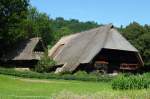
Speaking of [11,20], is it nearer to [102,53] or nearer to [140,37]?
[102,53]

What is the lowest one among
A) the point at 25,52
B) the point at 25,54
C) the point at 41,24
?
the point at 25,54

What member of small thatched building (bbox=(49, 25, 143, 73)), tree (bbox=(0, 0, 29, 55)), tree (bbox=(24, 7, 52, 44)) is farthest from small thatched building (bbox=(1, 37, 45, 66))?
tree (bbox=(24, 7, 52, 44))

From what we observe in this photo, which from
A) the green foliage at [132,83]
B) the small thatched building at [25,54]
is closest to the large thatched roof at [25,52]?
the small thatched building at [25,54]

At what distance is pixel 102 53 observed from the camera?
64188mm

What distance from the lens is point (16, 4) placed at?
69562 mm

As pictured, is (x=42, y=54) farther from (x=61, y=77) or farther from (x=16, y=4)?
(x=61, y=77)

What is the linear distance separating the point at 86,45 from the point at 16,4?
12373 millimetres

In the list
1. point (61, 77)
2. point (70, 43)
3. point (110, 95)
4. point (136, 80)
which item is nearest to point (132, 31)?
point (70, 43)

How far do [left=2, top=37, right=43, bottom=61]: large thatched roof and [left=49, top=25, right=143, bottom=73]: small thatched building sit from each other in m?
3.67

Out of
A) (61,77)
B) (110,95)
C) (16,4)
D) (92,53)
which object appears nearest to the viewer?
(110,95)

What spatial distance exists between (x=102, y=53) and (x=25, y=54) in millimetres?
10710

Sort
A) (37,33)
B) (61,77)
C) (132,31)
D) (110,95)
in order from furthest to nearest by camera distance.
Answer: (37,33)
(132,31)
(61,77)
(110,95)

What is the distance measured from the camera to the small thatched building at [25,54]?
66.2 meters

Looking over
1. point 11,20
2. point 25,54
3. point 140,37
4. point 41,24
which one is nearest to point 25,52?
point 25,54
